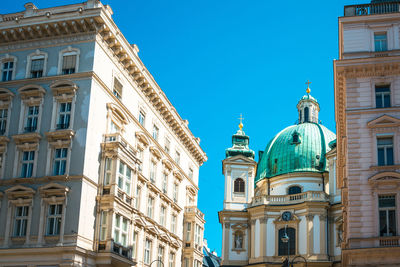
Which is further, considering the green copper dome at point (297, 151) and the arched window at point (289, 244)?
the green copper dome at point (297, 151)

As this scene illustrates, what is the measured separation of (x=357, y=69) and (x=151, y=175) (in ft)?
55.9

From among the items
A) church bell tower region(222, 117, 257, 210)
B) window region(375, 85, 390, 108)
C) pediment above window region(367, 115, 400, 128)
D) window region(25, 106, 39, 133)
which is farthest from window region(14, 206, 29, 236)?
church bell tower region(222, 117, 257, 210)

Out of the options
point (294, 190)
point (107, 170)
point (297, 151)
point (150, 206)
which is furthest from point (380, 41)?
point (297, 151)

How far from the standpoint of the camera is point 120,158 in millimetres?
37844

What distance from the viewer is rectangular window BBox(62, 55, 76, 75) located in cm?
3728

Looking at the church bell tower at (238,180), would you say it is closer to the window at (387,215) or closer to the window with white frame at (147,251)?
the window with white frame at (147,251)

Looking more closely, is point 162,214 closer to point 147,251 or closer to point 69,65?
point 147,251

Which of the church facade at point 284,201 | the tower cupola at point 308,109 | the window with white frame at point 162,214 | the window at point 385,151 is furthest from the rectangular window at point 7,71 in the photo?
the tower cupola at point 308,109

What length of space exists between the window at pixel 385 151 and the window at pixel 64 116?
1770cm

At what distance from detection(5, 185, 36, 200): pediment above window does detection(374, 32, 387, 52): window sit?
21.5 meters

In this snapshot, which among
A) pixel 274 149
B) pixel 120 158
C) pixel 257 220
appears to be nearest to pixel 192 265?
pixel 120 158

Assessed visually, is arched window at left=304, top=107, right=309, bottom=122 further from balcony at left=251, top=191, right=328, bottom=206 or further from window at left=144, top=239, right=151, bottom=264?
window at left=144, top=239, right=151, bottom=264

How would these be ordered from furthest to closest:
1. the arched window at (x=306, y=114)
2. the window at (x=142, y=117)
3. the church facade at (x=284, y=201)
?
the arched window at (x=306, y=114)
the church facade at (x=284, y=201)
the window at (x=142, y=117)

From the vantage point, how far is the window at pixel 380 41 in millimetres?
37000
